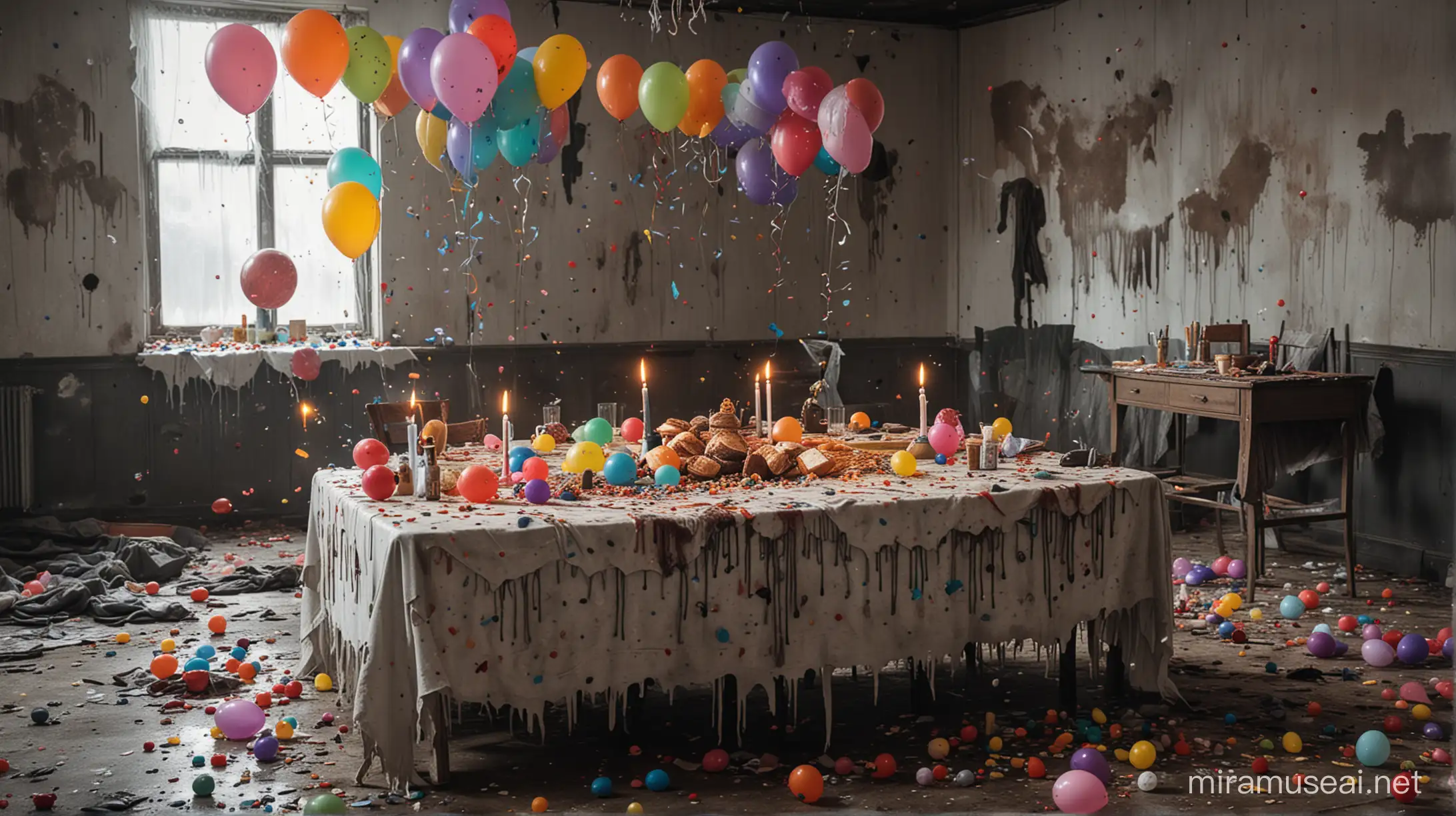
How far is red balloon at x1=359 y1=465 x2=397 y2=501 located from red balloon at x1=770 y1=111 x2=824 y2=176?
2437 millimetres

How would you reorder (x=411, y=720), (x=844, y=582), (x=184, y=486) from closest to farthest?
1. (x=411, y=720)
2. (x=844, y=582)
3. (x=184, y=486)

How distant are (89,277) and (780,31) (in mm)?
4598

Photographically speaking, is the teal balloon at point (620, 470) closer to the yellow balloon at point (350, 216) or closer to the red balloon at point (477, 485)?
the red balloon at point (477, 485)

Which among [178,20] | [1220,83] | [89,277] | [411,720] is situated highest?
[178,20]

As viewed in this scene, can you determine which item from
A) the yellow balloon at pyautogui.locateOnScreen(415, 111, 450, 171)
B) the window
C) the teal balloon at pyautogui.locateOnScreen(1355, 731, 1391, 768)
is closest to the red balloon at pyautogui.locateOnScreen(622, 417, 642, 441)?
the yellow balloon at pyautogui.locateOnScreen(415, 111, 450, 171)

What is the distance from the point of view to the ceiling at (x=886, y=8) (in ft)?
26.1

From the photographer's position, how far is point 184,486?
7.15 meters

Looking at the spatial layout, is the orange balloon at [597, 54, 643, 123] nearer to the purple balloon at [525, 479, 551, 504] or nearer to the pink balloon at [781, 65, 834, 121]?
the pink balloon at [781, 65, 834, 121]

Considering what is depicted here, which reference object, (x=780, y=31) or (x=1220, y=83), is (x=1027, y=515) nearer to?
(x=1220, y=83)

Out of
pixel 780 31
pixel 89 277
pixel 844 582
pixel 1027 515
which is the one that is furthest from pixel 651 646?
pixel 780 31

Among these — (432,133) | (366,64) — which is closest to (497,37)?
(366,64)

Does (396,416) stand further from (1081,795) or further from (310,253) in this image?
(310,253)

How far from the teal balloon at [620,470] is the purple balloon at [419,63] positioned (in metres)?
1.97

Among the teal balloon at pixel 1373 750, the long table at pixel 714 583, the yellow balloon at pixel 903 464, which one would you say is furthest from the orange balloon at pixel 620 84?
the teal balloon at pixel 1373 750
